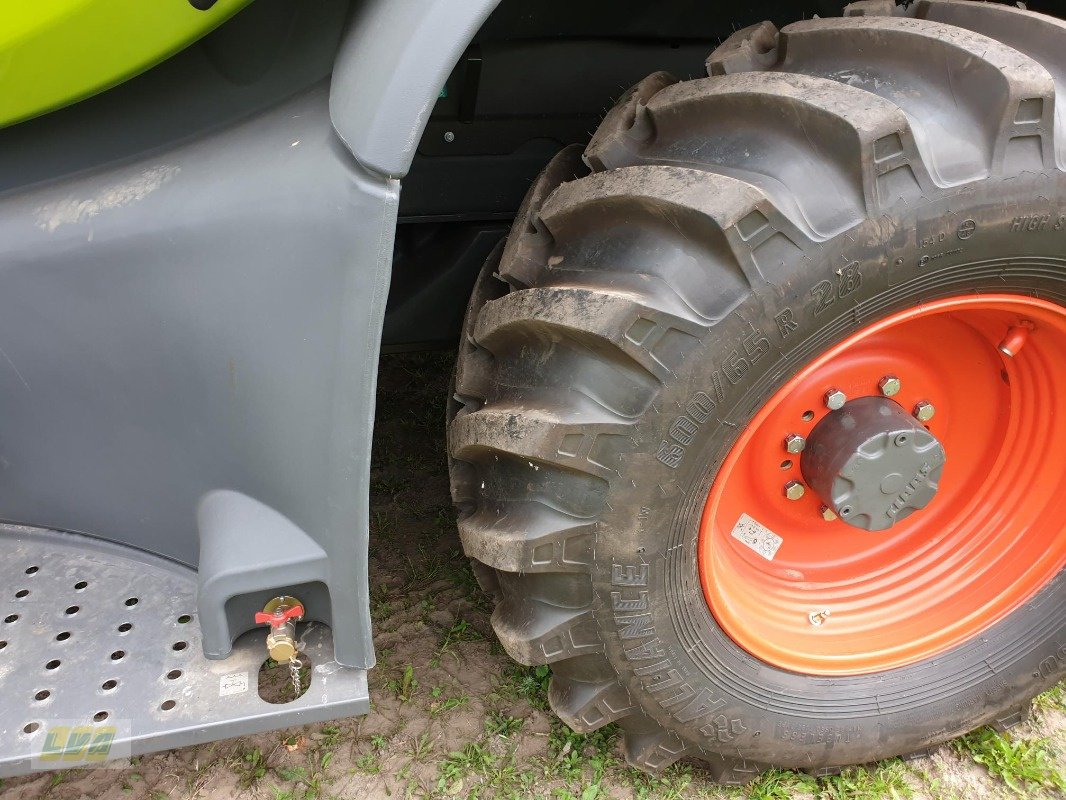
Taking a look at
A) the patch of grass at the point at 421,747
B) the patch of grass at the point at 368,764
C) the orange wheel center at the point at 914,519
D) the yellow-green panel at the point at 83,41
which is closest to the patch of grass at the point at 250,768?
the patch of grass at the point at 368,764

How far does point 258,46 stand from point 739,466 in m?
1.03

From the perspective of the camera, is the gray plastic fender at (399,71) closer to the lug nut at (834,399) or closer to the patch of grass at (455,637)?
the lug nut at (834,399)

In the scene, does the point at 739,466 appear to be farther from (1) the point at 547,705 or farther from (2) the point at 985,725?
(2) the point at 985,725

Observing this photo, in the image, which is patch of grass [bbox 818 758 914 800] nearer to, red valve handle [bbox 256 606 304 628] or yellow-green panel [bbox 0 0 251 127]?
red valve handle [bbox 256 606 304 628]

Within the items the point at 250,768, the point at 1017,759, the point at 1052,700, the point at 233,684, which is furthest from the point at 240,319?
the point at 1052,700

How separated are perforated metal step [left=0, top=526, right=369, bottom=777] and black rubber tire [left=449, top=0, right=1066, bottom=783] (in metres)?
0.39

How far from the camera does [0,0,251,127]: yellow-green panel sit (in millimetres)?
1047

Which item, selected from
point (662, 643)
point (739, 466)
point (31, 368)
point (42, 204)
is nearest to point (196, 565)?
point (31, 368)

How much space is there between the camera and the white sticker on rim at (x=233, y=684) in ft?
4.35

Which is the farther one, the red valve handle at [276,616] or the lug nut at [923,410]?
the lug nut at [923,410]

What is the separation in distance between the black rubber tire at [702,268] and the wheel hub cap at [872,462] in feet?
0.92

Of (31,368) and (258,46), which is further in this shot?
(31,368)

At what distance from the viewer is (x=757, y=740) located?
1617 mm

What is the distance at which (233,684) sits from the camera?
133 centimetres
